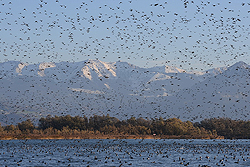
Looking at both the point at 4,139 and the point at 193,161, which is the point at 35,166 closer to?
the point at 193,161

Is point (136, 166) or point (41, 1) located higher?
point (41, 1)

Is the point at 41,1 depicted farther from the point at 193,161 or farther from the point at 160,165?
the point at 193,161

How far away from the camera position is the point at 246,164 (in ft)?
266

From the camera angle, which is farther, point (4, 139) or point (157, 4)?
point (4, 139)

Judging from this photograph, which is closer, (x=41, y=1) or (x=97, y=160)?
(x=41, y=1)

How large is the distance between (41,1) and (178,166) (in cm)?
4214

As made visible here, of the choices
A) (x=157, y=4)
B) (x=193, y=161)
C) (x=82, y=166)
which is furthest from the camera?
(x=193, y=161)

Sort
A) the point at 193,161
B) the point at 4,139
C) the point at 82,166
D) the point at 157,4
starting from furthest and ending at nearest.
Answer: the point at 4,139
the point at 193,161
the point at 82,166
the point at 157,4

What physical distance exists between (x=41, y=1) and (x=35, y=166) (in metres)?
36.8

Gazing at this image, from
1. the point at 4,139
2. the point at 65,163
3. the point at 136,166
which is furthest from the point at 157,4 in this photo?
the point at 4,139

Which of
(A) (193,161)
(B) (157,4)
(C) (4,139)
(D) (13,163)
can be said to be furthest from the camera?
(C) (4,139)

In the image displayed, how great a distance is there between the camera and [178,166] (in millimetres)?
76250

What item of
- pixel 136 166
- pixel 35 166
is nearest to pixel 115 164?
pixel 136 166

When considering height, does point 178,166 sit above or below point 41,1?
below
